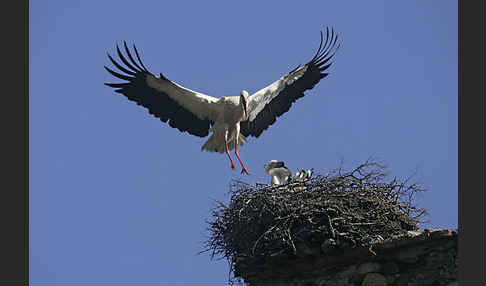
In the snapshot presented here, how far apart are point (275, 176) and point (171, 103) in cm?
215

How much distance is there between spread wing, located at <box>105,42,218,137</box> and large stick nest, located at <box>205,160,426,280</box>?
2749mm

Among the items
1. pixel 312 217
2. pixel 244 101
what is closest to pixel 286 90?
pixel 244 101

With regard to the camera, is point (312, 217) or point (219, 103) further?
point (219, 103)

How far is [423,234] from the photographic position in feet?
23.8

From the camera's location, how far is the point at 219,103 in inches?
445

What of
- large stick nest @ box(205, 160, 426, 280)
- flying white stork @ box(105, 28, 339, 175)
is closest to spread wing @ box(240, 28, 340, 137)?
flying white stork @ box(105, 28, 339, 175)

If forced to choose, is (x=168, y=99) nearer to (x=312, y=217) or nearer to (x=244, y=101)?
(x=244, y=101)

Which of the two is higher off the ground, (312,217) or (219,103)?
(219,103)

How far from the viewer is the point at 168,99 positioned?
36.8 ft

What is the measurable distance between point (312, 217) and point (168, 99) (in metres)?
3.97

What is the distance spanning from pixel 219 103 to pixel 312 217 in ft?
12.3

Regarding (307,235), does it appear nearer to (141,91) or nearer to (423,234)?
(423,234)

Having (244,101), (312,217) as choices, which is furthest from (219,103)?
(312,217)

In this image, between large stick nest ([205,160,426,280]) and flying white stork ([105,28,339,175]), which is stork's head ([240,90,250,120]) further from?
large stick nest ([205,160,426,280])
